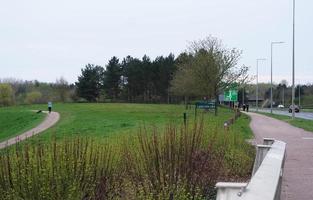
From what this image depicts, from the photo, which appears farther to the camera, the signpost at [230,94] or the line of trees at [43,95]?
the line of trees at [43,95]

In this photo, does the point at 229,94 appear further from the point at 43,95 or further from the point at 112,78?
the point at 43,95

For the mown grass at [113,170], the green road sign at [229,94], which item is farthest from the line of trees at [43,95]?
the mown grass at [113,170]

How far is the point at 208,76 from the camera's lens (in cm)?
5259

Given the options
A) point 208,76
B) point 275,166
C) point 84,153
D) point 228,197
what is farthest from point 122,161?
point 208,76

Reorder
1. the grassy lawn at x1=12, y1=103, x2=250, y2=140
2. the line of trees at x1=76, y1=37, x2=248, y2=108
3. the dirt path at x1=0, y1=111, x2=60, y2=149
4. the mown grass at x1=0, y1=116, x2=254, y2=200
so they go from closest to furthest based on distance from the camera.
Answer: the mown grass at x1=0, y1=116, x2=254, y2=200 < the dirt path at x1=0, y1=111, x2=60, y2=149 < the grassy lawn at x1=12, y1=103, x2=250, y2=140 < the line of trees at x1=76, y1=37, x2=248, y2=108

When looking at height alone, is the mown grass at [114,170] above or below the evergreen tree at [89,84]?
below

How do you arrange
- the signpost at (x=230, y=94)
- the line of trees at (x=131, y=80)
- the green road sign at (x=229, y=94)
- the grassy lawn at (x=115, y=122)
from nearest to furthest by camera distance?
the grassy lawn at (x=115, y=122), the signpost at (x=230, y=94), the green road sign at (x=229, y=94), the line of trees at (x=131, y=80)

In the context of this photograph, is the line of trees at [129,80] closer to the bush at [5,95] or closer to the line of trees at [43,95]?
the line of trees at [43,95]

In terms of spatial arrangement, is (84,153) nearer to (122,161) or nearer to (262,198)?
(122,161)

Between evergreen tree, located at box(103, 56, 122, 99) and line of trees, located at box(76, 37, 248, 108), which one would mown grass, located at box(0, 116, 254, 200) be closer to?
line of trees, located at box(76, 37, 248, 108)

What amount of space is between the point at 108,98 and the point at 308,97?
6012cm

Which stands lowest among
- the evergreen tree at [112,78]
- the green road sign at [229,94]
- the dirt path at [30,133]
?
the dirt path at [30,133]

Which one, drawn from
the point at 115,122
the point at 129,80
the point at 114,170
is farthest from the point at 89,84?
the point at 114,170

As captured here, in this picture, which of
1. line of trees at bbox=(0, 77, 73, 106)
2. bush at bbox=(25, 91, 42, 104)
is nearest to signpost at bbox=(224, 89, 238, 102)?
line of trees at bbox=(0, 77, 73, 106)
